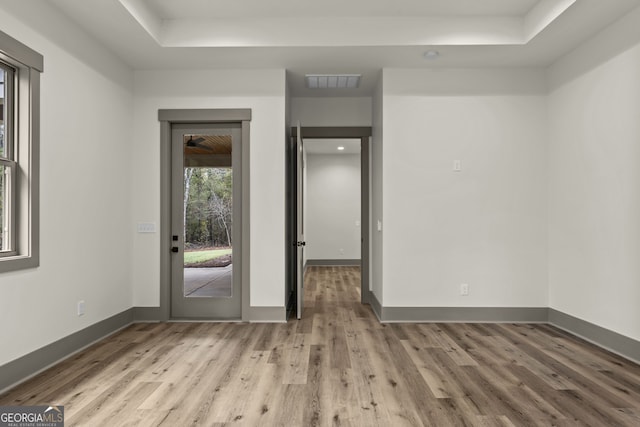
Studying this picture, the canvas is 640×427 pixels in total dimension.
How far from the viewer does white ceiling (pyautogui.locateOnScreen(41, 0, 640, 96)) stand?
3.40m

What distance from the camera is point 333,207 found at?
919 centimetres

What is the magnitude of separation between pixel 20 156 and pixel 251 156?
6.62 ft

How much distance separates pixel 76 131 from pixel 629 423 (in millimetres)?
4383

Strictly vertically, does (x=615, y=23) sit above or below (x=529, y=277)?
above

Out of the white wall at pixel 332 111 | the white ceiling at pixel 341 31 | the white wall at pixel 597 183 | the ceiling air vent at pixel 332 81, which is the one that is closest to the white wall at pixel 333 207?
the white wall at pixel 332 111

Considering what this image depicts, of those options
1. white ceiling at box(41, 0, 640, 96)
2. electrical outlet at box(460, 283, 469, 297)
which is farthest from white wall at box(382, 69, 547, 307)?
white ceiling at box(41, 0, 640, 96)

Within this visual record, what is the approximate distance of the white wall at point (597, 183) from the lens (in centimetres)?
310

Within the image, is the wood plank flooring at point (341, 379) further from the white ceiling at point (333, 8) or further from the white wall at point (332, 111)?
the white ceiling at point (333, 8)

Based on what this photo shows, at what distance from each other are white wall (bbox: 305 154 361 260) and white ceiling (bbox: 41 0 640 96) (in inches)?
204

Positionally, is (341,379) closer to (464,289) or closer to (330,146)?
(464,289)

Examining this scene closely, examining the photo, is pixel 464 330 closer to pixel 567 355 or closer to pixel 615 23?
pixel 567 355

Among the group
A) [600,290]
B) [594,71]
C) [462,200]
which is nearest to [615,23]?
[594,71]

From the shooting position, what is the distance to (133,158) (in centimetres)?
420

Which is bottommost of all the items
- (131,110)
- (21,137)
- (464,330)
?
(464,330)
